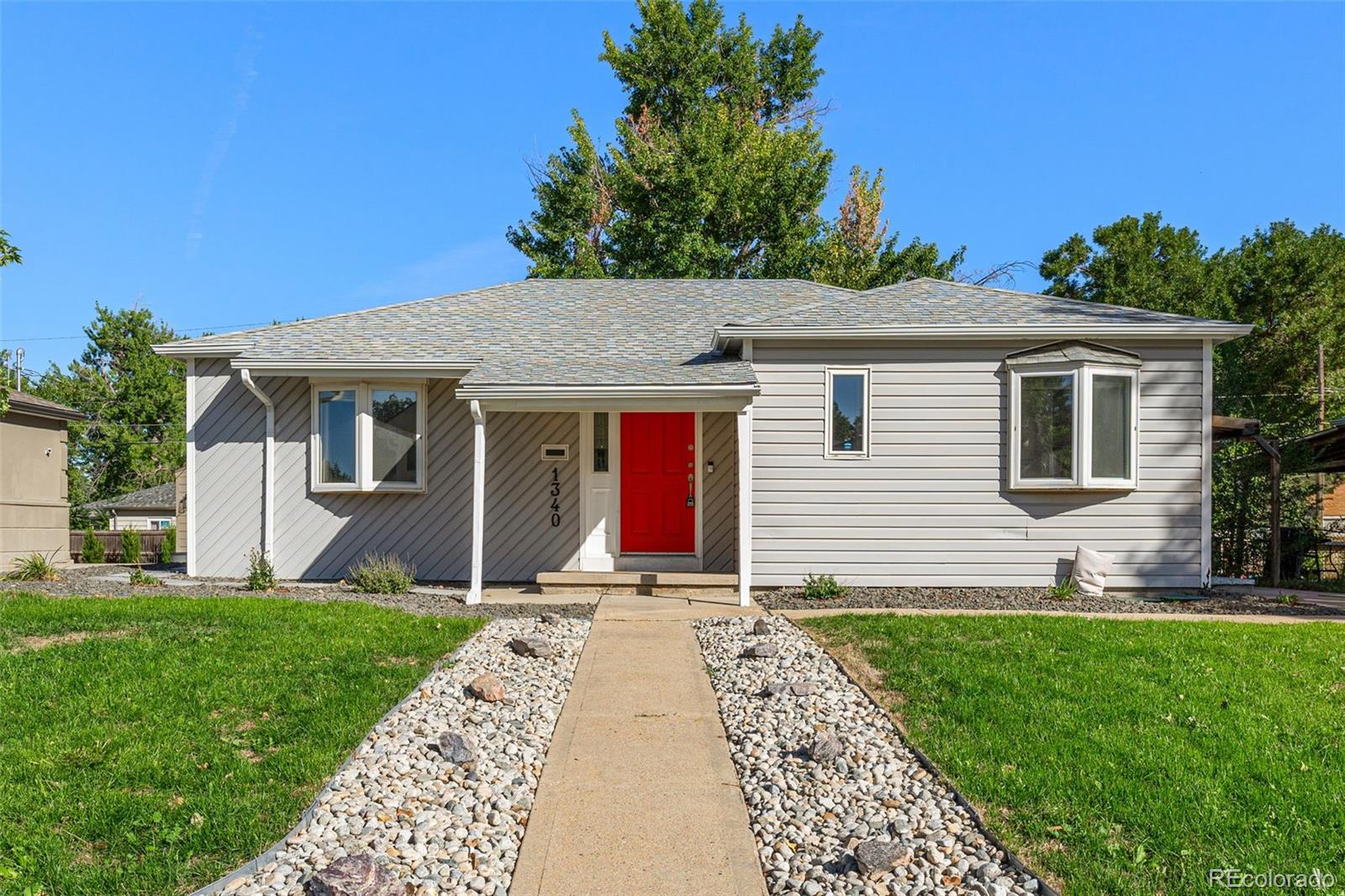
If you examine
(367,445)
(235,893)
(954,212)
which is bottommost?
(235,893)

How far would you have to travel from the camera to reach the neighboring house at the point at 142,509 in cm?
3450

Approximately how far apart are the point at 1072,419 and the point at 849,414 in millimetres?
2568

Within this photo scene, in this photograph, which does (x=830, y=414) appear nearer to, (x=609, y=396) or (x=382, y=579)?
(x=609, y=396)

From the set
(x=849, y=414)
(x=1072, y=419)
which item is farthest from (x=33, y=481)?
(x=1072, y=419)

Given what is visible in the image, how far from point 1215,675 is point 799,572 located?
16.8 ft

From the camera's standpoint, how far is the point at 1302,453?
1439 centimetres

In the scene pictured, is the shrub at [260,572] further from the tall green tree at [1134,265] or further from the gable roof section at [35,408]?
the tall green tree at [1134,265]

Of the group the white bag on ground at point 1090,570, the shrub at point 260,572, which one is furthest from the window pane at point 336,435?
the white bag on ground at point 1090,570

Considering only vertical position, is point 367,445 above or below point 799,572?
above

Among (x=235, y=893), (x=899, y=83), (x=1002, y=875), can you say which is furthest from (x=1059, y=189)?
(x=235, y=893)

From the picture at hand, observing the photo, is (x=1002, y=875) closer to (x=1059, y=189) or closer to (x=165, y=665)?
(x=165, y=665)

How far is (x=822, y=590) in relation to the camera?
391 inches

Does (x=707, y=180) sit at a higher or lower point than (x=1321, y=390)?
higher

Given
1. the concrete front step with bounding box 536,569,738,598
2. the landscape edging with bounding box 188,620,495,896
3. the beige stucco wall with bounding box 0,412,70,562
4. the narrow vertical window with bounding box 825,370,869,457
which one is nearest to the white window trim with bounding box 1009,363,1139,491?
the narrow vertical window with bounding box 825,370,869,457
